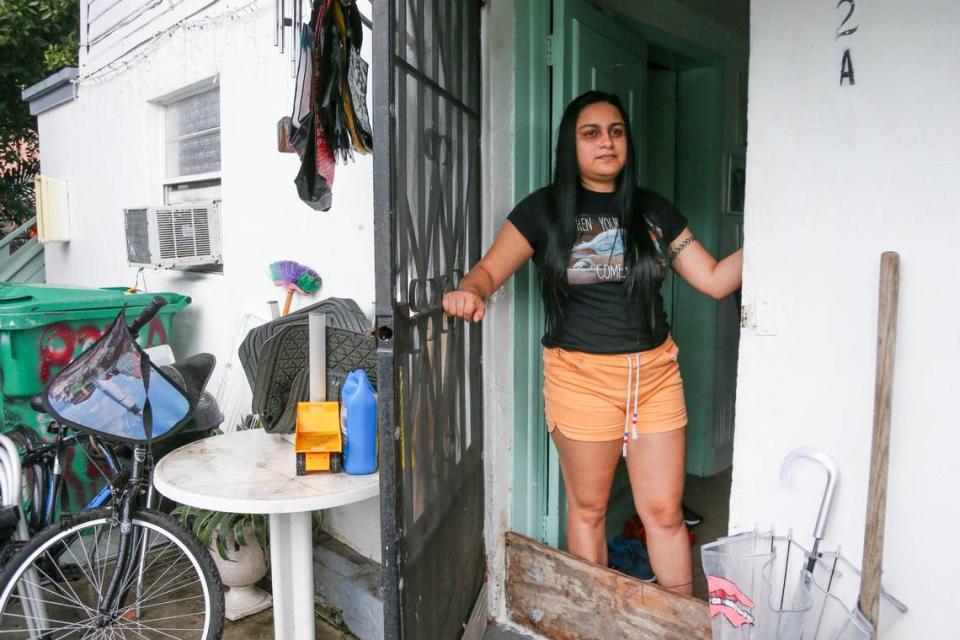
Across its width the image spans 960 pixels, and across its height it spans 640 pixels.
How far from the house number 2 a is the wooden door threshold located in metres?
1.57

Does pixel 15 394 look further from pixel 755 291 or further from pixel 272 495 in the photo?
pixel 755 291

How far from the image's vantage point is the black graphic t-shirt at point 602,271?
7.91 ft

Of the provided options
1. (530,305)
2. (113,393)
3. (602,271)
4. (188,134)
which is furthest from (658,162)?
(188,134)

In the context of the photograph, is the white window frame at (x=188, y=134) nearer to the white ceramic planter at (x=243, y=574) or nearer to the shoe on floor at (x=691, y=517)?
the white ceramic planter at (x=243, y=574)

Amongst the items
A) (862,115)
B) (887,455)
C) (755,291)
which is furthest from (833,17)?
(887,455)

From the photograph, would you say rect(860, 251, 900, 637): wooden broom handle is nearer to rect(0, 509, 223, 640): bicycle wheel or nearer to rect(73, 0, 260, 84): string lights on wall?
rect(0, 509, 223, 640): bicycle wheel

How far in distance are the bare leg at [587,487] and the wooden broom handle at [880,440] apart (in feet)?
2.76

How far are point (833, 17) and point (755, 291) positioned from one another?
0.73m

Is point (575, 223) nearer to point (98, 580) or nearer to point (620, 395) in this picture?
point (620, 395)

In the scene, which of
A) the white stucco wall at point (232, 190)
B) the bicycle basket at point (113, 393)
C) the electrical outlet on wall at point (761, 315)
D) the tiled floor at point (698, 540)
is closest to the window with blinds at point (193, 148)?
the white stucco wall at point (232, 190)

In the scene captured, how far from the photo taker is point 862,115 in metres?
1.85

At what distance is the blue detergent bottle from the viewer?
2420mm

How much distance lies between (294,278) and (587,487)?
1691 millimetres

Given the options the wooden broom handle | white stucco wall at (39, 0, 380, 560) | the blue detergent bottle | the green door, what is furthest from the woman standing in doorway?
white stucco wall at (39, 0, 380, 560)
